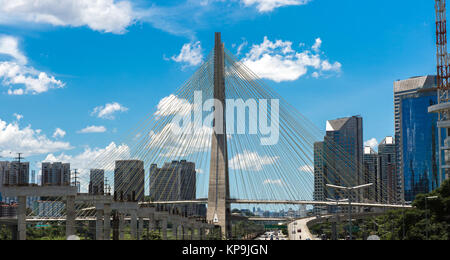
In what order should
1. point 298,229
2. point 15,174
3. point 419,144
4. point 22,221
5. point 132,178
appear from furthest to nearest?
point 419,144, point 298,229, point 132,178, point 15,174, point 22,221

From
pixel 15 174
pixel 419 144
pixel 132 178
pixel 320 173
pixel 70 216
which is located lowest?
pixel 70 216

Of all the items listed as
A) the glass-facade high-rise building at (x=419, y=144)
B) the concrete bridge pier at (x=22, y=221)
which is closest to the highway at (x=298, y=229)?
the concrete bridge pier at (x=22, y=221)

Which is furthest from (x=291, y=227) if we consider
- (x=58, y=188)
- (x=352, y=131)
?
(x=352, y=131)

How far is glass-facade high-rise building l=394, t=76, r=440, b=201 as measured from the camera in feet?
506

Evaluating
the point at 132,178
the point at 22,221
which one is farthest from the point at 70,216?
the point at 132,178

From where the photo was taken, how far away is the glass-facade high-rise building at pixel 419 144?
154375 millimetres

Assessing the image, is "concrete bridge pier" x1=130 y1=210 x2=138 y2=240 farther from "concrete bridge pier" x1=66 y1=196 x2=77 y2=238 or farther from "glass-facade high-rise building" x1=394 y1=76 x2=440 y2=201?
"glass-facade high-rise building" x1=394 y1=76 x2=440 y2=201

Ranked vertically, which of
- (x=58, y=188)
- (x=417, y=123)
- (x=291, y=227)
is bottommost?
(x=291, y=227)

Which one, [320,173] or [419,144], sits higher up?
[419,144]

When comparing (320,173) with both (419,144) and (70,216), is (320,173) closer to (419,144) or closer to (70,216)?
(419,144)

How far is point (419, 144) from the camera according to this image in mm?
157250
